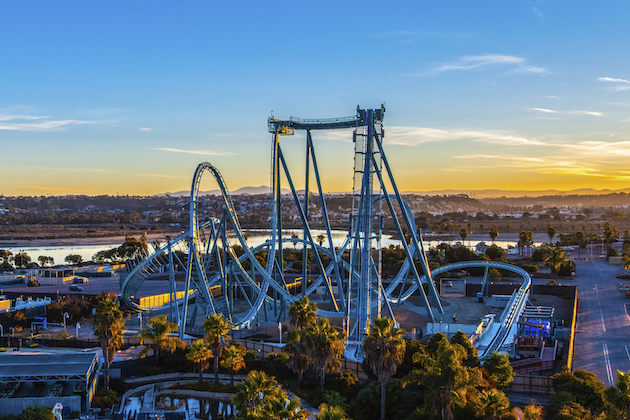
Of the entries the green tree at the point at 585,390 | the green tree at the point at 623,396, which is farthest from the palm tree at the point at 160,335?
the green tree at the point at 623,396

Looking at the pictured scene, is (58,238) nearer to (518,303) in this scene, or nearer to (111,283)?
(111,283)

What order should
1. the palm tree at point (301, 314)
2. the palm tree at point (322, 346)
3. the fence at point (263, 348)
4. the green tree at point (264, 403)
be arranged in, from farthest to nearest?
1. the palm tree at point (301, 314)
2. the fence at point (263, 348)
3. the palm tree at point (322, 346)
4. the green tree at point (264, 403)

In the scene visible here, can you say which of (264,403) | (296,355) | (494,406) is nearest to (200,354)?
(296,355)

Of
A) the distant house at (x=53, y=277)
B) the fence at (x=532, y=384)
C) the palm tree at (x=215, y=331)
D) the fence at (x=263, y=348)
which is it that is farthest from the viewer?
the distant house at (x=53, y=277)

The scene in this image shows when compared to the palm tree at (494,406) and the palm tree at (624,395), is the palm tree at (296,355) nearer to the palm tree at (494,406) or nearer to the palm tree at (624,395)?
the palm tree at (494,406)

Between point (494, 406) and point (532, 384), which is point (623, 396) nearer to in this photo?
point (494, 406)

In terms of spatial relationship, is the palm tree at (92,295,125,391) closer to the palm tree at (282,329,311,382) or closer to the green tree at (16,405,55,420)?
the green tree at (16,405,55,420)

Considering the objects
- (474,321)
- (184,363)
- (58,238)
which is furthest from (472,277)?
(58,238)
